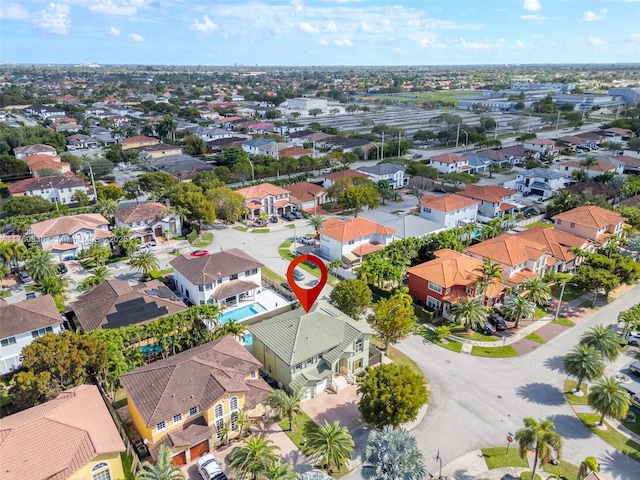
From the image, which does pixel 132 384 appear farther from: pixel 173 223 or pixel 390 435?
pixel 173 223

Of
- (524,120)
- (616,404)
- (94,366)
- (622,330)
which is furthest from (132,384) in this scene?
(524,120)

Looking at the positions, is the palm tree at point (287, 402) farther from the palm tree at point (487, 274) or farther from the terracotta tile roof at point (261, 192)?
the terracotta tile roof at point (261, 192)

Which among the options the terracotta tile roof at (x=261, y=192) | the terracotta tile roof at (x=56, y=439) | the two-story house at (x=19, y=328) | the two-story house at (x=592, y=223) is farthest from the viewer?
the terracotta tile roof at (x=261, y=192)

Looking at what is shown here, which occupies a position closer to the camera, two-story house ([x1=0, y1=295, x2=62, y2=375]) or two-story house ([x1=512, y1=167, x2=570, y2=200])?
two-story house ([x1=0, y1=295, x2=62, y2=375])

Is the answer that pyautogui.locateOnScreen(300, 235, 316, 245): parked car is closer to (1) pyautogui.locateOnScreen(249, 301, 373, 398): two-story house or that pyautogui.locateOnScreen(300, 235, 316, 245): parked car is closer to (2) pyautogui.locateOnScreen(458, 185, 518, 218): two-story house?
(1) pyautogui.locateOnScreen(249, 301, 373, 398): two-story house

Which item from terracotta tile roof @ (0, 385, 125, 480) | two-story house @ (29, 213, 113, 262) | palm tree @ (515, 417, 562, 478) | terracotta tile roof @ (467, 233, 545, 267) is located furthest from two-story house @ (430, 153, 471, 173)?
terracotta tile roof @ (0, 385, 125, 480)

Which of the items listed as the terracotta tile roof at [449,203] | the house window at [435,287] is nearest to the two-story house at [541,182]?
the terracotta tile roof at [449,203]
